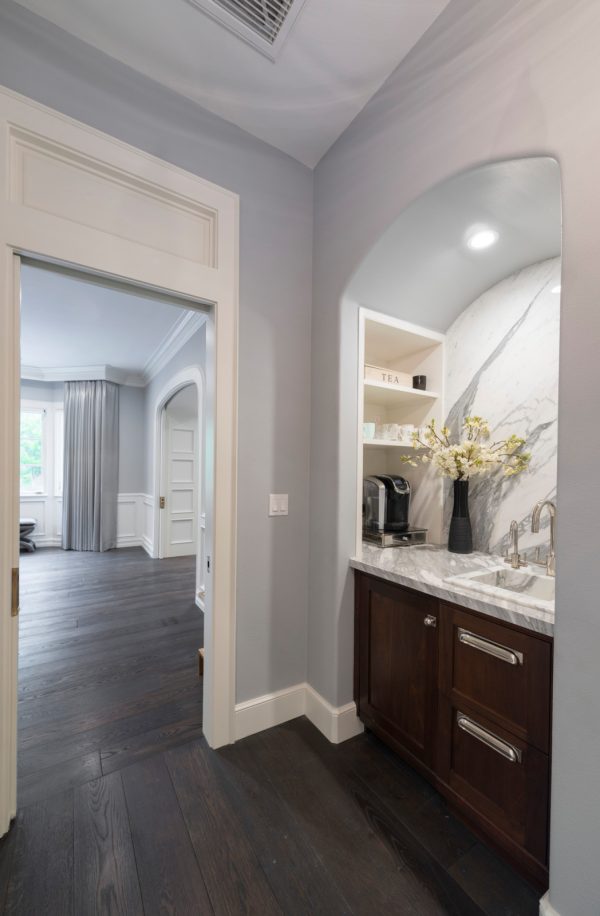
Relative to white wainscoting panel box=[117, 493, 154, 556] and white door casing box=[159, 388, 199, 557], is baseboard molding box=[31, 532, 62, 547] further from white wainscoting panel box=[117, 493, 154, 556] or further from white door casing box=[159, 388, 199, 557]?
white door casing box=[159, 388, 199, 557]

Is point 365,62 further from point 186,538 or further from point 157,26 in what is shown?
point 186,538

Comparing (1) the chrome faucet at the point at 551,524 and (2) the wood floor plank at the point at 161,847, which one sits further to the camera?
(1) the chrome faucet at the point at 551,524

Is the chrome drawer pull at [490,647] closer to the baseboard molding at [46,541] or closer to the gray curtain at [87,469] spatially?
the gray curtain at [87,469]

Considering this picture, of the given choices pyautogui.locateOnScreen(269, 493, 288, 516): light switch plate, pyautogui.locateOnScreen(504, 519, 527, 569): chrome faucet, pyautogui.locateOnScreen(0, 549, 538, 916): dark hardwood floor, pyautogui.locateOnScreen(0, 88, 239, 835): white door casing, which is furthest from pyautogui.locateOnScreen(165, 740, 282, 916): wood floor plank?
pyautogui.locateOnScreen(504, 519, 527, 569): chrome faucet

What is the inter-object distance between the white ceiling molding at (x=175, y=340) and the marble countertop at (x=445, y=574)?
2271 mm

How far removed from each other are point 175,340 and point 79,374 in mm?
2810

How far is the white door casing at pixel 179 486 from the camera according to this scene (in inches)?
213

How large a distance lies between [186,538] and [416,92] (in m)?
5.50

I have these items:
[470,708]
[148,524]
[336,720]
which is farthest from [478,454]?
[148,524]

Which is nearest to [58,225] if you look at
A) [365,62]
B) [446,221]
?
[365,62]

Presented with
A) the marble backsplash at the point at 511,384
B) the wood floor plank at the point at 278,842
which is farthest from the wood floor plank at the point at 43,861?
the marble backsplash at the point at 511,384

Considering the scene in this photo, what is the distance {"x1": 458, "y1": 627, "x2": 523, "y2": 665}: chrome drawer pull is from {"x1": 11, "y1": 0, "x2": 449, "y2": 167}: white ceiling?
2.33m

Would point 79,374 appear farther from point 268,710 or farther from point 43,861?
point 43,861

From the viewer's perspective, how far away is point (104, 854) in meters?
1.26
